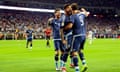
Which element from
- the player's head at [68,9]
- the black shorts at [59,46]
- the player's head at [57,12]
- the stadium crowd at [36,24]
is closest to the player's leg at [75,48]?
the player's head at [68,9]

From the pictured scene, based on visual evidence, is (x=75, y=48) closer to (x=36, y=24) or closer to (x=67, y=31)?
(x=67, y=31)

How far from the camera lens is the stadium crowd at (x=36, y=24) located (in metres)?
61.2

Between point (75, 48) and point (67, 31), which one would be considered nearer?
point (75, 48)

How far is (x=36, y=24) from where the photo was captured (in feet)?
229

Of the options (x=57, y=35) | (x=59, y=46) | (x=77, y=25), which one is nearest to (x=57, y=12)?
(x=57, y=35)

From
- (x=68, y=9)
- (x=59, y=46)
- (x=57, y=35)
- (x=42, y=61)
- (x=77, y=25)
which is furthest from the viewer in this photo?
(x=42, y=61)

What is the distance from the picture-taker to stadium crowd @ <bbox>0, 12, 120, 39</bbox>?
201ft

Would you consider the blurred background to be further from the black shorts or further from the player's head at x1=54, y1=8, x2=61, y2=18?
the player's head at x1=54, y1=8, x2=61, y2=18

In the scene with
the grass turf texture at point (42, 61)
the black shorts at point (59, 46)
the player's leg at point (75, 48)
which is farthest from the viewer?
the grass turf texture at point (42, 61)

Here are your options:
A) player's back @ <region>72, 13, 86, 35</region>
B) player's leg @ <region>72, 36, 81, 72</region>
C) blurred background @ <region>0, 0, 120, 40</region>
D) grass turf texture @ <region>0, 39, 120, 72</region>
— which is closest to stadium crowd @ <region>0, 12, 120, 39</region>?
blurred background @ <region>0, 0, 120, 40</region>

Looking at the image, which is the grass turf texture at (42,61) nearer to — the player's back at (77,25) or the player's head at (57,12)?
the player's head at (57,12)

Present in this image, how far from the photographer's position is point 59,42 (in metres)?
14.9

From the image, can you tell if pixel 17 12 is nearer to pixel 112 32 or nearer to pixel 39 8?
pixel 39 8

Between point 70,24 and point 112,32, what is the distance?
2650 inches
